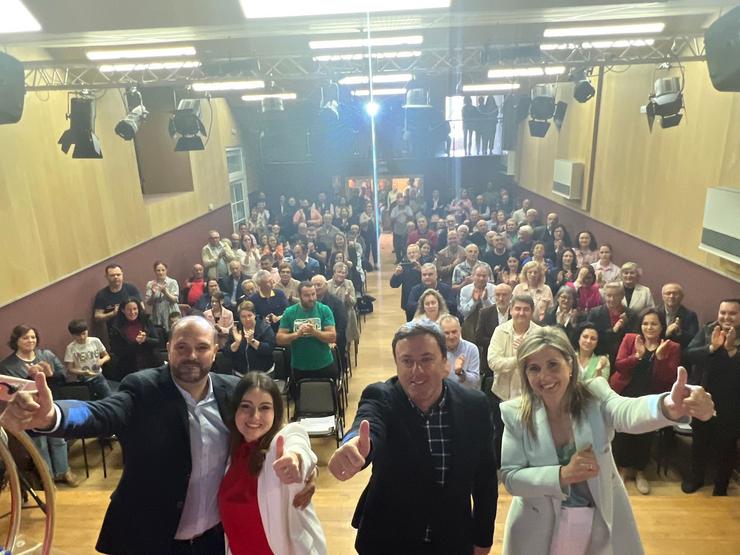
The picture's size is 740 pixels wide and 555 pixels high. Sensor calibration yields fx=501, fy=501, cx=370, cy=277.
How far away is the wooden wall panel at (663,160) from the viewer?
15.4 ft

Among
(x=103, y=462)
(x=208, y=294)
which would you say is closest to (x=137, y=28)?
(x=208, y=294)

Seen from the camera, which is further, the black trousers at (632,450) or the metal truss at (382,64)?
the metal truss at (382,64)

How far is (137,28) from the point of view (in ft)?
15.5

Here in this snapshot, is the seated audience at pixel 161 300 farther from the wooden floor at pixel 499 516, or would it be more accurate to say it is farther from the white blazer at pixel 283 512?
the white blazer at pixel 283 512

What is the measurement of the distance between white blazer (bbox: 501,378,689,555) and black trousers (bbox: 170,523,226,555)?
93cm

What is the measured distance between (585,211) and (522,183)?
4.08 metres

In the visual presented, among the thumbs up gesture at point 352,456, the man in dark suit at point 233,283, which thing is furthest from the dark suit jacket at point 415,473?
the man in dark suit at point 233,283

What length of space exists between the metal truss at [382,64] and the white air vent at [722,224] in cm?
149

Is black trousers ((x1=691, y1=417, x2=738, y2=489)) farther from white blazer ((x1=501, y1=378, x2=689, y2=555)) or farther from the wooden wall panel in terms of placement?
white blazer ((x1=501, y1=378, x2=689, y2=555))

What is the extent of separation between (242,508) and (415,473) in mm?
524

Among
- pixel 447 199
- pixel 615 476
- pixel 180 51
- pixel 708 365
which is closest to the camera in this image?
pixel 615 476

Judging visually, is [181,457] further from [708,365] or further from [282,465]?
[708,365]

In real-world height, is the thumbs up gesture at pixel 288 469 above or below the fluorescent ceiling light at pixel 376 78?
below

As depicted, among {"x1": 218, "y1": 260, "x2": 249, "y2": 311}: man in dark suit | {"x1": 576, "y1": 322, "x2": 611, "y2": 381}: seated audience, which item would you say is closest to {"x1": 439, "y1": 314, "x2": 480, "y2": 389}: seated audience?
{"x1": 576, "y1": 322, "x2": 611, "y2": 381}: seated audience
